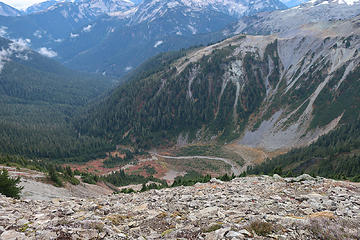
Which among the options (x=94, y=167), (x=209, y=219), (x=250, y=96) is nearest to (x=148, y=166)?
(x=94, y=167)

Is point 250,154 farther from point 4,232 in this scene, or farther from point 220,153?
point 4,232

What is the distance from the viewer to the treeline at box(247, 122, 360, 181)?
55625mm

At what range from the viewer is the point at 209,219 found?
1516cm

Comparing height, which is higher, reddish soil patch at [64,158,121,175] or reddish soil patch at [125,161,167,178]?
reddish soil patch at [64,158,121,175]

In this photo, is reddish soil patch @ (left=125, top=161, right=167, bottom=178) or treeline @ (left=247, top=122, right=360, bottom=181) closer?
treeline @ (left=247, top=122, right=360, bottom=181)

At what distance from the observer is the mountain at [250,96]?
376ft

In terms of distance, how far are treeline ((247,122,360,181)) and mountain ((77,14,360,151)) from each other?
675 inches

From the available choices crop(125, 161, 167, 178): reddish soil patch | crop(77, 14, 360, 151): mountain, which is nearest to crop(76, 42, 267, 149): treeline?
crop(77, 14, 360, 151): mountain

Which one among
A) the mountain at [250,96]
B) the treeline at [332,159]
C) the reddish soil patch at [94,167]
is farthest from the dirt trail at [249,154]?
the reddish soil patch at [94,167]

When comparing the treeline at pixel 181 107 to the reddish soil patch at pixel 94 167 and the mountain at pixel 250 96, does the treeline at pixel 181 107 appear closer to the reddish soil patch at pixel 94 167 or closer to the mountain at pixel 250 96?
the mountain at pixel 250 96

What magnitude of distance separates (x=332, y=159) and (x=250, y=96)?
8857 centimetres

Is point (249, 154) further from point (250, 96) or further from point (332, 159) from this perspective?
point (250, 96)

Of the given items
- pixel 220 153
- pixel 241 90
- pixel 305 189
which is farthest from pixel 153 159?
pixel 305 189

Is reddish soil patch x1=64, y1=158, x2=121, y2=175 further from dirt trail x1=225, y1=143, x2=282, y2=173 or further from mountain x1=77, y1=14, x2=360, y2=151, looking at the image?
dirt trail x1=225, y1=143, x2=282, y2=173
